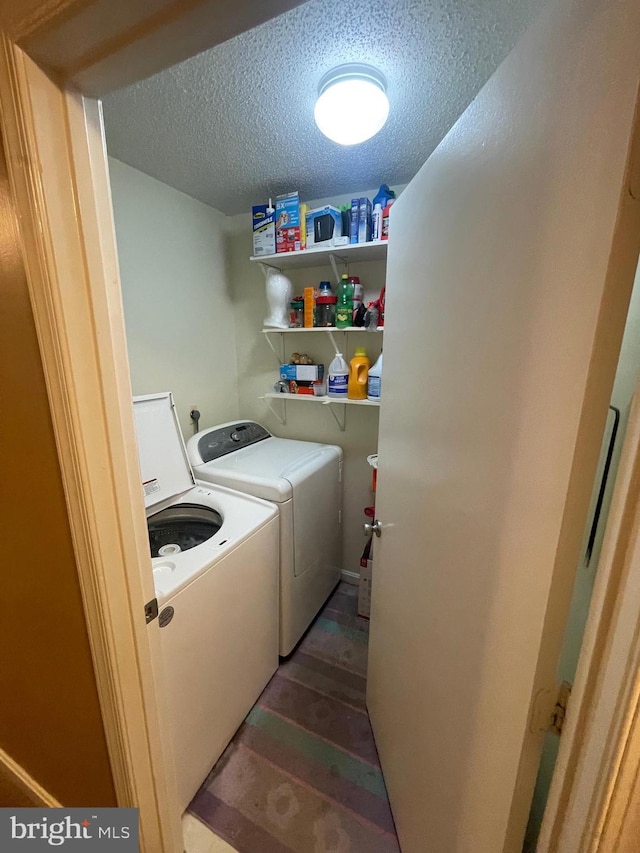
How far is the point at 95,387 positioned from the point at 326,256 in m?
1.48

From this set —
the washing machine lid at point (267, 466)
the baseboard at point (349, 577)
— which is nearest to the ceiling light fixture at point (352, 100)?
the washing machine lid at point (267, 466)

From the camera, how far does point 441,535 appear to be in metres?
0.78

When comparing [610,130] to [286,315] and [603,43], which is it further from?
[286,315]

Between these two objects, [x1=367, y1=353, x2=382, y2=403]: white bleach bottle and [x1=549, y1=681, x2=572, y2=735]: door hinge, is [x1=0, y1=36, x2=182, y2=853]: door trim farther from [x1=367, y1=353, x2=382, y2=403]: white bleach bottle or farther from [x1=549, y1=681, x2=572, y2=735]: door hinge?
[x1=367, y1=353, x2=382, y2=403]: white bleach bottle

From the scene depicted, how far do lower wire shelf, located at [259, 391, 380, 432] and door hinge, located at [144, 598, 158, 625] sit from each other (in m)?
1.28

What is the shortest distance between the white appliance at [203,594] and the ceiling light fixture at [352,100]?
1300 millimetres

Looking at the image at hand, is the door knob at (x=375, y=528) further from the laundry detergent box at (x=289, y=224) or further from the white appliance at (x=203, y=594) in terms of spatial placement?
the laundry detergent box at (x=289, y=224)

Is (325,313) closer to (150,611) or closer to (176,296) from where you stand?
(176,296)

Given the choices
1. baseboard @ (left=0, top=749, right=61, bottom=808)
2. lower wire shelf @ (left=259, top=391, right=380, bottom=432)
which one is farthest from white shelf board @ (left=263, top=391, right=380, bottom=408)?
baseboard @ (left=0, top=749, right=61, bottom=808)

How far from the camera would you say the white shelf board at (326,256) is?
64.9 inches

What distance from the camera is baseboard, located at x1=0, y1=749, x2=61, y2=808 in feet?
3.52

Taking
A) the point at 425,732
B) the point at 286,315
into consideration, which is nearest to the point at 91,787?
the point at 425,732

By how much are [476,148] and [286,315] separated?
4.84 ft

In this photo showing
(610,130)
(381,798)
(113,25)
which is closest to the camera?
(610,130)
